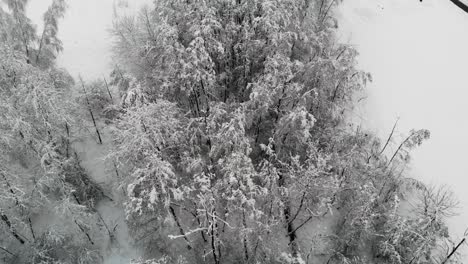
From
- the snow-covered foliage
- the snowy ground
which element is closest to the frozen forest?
the snow-covered foliage

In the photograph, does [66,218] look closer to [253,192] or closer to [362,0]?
[253,192]

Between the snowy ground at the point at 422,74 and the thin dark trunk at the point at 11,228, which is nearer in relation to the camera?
the thin dark trunk at the point at 11,228

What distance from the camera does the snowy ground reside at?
1836cm

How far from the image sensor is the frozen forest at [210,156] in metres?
13.9

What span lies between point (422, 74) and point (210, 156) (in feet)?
48.0

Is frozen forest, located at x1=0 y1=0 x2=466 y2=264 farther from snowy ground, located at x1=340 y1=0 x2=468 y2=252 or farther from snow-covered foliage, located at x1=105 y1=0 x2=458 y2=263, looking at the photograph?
snowy ground, located at x1=340 y1=0 x2=468 y2=252

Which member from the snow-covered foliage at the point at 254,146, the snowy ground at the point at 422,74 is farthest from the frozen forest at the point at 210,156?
the snowy ground at the point at 422,74

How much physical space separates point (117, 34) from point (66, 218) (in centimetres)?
1027

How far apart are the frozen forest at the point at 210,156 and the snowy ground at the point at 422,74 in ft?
4.10

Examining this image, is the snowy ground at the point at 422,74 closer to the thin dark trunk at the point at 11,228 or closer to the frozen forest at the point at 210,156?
the frozen forest at the point at 210,156

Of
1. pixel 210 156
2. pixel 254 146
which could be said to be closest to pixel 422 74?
pixel 254 146

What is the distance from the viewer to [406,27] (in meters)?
23.5

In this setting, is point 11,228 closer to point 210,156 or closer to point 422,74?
point 210,156

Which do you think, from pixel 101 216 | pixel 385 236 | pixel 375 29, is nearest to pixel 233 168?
pixel 385 236
